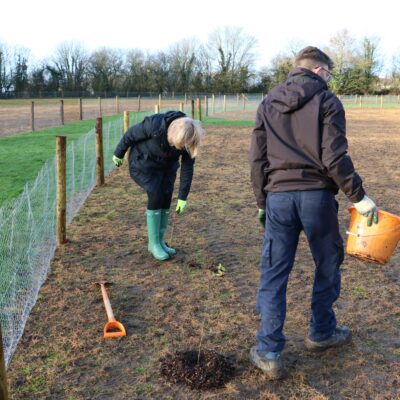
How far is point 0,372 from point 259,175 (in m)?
1.68

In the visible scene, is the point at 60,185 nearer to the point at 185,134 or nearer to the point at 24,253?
the point at 24,253

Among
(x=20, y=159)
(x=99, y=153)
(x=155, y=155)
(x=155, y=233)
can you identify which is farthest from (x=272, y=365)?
(x=20, y=159)

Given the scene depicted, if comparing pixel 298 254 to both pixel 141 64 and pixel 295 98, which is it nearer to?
pixel 295 98

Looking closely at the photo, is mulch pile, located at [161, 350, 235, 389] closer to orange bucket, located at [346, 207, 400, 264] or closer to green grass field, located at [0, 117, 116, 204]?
orange bucket, located at [346, 207, 400, 264]

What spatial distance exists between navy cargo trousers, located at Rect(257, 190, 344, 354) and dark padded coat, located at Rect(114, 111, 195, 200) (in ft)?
5.88

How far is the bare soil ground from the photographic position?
279 centimetres

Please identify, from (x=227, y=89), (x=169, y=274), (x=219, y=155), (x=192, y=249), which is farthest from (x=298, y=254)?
(x=227, y=89)

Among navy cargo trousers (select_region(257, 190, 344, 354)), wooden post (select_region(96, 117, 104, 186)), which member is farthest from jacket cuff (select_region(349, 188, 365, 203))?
wooden post (select_region(96, 117, 104, 186))

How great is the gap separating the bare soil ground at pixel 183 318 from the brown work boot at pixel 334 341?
0.17ft

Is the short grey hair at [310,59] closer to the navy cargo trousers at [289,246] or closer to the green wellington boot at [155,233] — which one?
the navy cargo trousers at [289,246]

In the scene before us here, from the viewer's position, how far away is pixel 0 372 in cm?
199

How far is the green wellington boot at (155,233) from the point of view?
472 cm

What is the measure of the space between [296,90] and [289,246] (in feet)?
2.78

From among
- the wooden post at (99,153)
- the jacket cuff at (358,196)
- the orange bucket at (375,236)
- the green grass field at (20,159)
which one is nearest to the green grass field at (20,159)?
the green grass field at (20,159)
